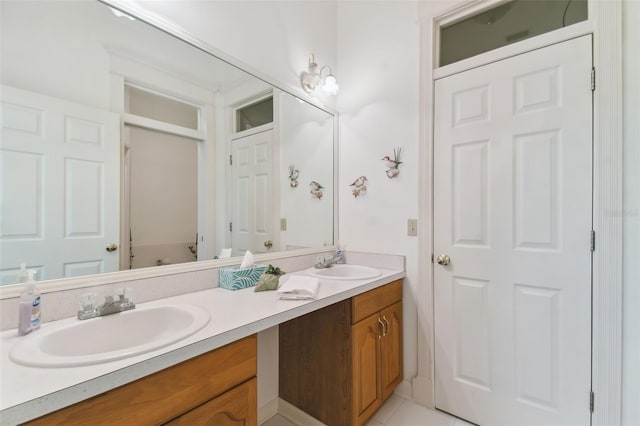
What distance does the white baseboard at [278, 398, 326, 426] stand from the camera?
1574 millimetres

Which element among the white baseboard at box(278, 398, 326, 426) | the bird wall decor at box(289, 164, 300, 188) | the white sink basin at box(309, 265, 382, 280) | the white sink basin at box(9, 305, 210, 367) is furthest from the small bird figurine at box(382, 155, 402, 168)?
the white baseboard at box(278, 398, 326, 426)

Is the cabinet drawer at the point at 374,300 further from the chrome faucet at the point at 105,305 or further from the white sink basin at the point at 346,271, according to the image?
the chrome faucet at the point at 105,305

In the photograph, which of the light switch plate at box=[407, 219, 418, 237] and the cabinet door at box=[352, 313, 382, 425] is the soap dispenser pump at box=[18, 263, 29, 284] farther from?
the light switch plate at box=[407, 219, 418, 237]

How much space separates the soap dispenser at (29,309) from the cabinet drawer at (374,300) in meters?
1.19

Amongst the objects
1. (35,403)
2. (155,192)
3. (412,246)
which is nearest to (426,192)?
(412,246)

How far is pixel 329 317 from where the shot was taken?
59.0 inches

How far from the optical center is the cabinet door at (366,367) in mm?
1432

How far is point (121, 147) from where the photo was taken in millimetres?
1145

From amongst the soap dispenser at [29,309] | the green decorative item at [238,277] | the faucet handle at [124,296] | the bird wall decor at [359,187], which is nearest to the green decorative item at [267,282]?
the green decorative item at [238,277]

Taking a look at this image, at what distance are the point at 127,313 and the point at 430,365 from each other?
5.51 ft

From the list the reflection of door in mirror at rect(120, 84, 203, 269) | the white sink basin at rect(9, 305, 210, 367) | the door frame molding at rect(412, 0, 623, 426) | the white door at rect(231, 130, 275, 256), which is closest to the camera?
the white sink basin at rect(9, 305, 210, 367)

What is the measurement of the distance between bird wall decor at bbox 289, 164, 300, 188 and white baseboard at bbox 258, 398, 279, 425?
54.0 inches

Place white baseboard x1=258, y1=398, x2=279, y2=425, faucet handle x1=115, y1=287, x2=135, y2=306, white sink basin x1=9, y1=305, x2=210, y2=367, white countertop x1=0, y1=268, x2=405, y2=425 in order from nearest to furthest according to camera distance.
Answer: white countertop x1=0, y1=268, x2=405, y2=425 < white sink basin x1=9, y1=305, x2=210, y2=367 < faucet handle x1=115, y1=287, x2=135, y2=306 < white baseboard x1=258, y1=398, x2=279, y2=425

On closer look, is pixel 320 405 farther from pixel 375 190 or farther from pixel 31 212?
pixel 31 212
